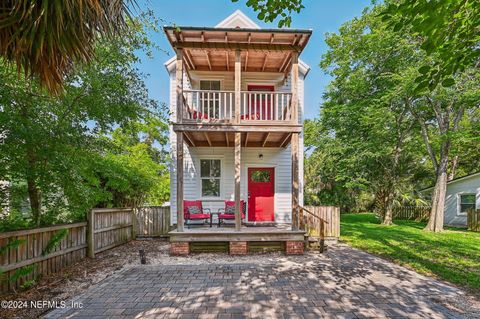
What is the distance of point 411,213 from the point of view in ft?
61.5

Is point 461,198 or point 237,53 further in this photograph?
point 461,198

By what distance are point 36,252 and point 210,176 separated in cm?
626

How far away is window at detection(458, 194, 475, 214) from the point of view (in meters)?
16.2

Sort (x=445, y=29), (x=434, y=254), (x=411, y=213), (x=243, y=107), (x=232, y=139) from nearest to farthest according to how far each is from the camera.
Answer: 1. (x=445, y=29)
2. (x=434, y=254)
3. (x=243, y=107)
4. (x=232, y=139)
5. (x=411, y=213)

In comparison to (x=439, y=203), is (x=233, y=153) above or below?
above

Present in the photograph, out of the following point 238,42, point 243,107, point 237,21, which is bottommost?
point 243,107

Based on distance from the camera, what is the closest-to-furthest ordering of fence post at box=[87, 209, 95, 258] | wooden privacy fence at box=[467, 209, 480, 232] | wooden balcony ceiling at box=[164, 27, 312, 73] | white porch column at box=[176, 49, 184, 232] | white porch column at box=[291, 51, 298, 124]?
fence post at box=[87, 209, 95, 258], wooden balcony ceiling at box=[164, 27, 312, 73], white porch column at box=[176, 49, 184, 232], white porch column at box=[291, 51, 298, 124], wooden privacy fence at box=[467, 209, 480, 232]

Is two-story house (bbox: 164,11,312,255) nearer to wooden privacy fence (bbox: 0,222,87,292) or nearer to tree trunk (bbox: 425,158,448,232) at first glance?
wooden privacy fence (bbox: 0,222,87,292)

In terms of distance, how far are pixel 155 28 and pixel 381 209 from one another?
1674 centimetres

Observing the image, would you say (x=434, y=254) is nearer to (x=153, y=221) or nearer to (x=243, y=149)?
(x=243, y=149)

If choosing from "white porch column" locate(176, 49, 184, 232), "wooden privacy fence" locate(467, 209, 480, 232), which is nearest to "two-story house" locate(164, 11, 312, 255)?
Result: "white porch column" locate(176, 49, 184, 232)

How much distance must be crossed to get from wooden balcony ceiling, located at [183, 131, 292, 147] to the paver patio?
4.25 m

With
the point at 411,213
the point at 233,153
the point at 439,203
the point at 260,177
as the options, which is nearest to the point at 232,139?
the point at 233,153

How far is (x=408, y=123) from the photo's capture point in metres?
15.6
